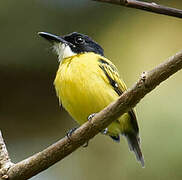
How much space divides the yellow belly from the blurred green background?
1.28 m

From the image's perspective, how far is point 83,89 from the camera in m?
2.79

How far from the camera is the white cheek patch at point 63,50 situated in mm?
3154

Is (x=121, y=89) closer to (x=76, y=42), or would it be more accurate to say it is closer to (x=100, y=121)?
(x=76, y=42)

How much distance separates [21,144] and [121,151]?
114 centimetres

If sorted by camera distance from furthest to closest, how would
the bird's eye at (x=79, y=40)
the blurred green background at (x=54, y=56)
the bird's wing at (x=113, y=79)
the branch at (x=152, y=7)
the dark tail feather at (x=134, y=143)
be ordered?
the blurred green background at (x=54, y=56)
the bird's eye at (x=79, y=40)
the dark tail feather at (x=134, y=143)
the bird's wing at (x=113, y=79)
the branch at (x=152, y=7)

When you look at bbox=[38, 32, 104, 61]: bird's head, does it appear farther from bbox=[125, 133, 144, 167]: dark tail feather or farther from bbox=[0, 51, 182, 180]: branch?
bbox=[0, 51, 182, 180]: branch

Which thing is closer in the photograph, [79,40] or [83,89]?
[83,89]

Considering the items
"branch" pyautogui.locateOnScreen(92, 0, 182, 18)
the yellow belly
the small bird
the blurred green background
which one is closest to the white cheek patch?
the small bird

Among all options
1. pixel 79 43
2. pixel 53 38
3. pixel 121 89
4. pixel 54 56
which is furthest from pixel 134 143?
pixel 54 56

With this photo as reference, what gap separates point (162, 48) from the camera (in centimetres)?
439

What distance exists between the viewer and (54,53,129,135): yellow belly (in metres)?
2.79

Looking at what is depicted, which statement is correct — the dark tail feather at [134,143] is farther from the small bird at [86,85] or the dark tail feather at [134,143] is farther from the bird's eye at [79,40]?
the bird's eye at [79,40]

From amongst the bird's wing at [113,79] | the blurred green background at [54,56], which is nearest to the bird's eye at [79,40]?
the bird's wing at [113,79]

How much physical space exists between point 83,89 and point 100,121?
819 millimetres
